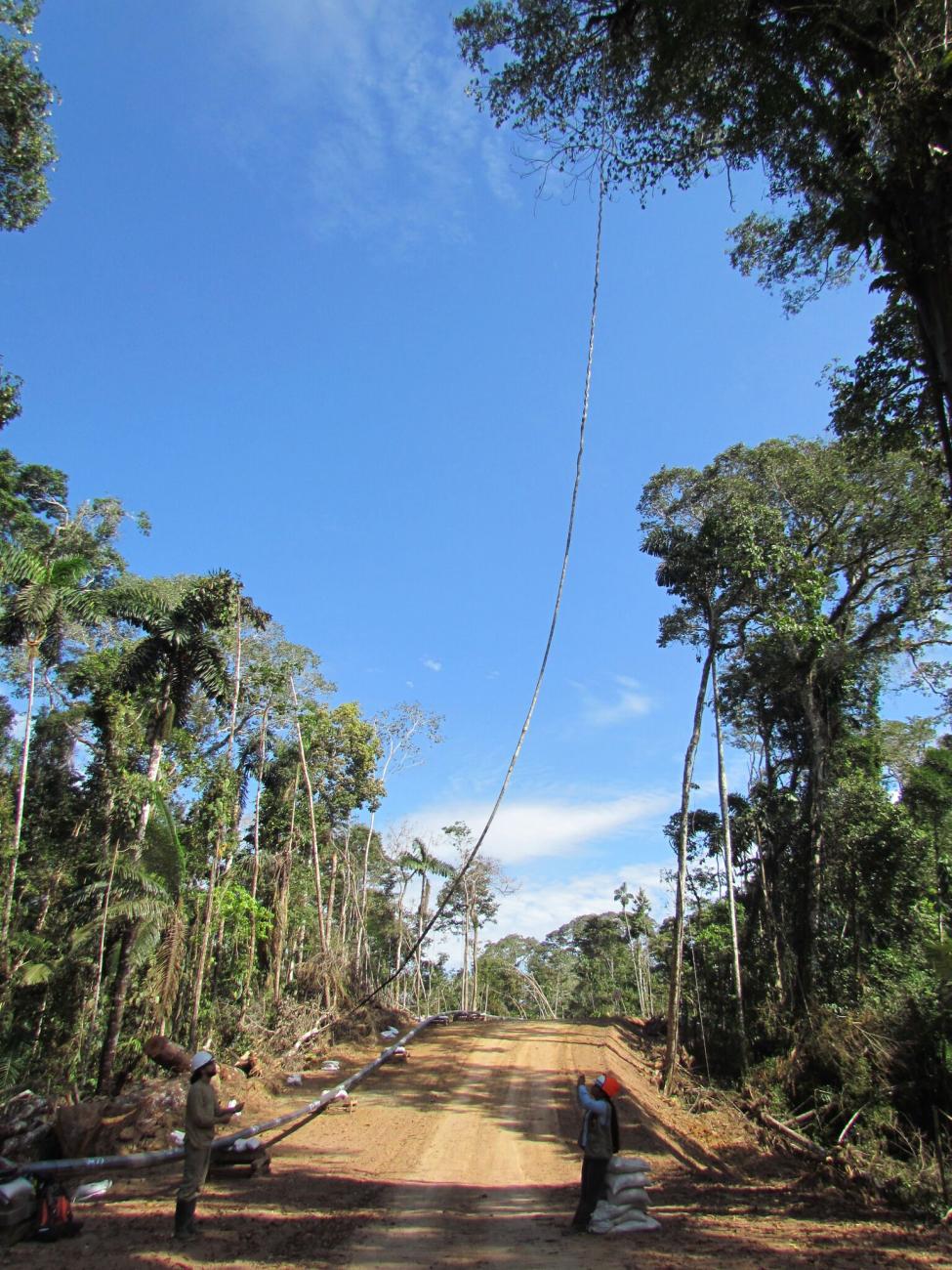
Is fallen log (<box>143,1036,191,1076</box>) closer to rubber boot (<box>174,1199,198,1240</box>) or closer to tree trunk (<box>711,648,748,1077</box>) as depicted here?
rubber boot (<box>174,1199,198,1240</box>)

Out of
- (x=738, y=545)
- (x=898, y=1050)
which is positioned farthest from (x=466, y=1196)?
(x=738, y=545)

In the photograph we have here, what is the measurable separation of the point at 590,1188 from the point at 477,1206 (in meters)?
1.34

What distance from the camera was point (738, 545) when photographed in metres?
16.4

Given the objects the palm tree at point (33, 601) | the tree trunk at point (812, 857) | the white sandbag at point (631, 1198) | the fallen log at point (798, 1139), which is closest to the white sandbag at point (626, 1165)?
the white sandbag at point (631, 1198)

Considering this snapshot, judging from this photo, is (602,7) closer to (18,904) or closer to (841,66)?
(841,66)

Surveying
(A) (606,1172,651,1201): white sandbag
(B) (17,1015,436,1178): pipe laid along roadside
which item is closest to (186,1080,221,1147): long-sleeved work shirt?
(B) (17,1015,436,1178): pipe laid along roadside

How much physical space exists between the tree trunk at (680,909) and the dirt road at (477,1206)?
259cm

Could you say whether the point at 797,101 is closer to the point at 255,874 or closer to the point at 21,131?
the point at 21,131

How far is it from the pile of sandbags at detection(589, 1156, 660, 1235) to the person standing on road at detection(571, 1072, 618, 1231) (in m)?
0.08

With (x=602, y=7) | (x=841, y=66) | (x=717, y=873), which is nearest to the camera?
(x=841, y=66)

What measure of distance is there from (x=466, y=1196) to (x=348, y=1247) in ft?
6.64

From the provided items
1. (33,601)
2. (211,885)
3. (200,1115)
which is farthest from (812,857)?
(33,601)

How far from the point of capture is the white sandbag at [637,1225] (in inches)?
242

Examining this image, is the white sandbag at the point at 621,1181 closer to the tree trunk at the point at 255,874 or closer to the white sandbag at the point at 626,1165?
the white sandbag at the point at 626,1165
